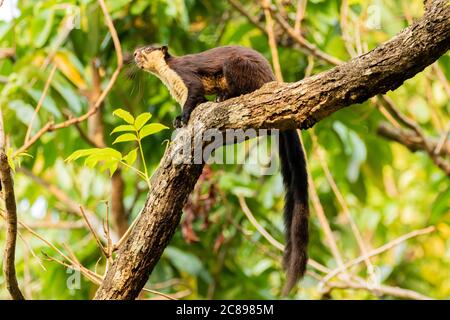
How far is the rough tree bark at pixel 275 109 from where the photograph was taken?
205 centimetres

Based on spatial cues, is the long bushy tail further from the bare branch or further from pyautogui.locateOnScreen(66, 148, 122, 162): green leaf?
Answer: the bare branch

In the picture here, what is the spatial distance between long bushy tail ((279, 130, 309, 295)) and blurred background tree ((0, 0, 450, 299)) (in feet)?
2.21

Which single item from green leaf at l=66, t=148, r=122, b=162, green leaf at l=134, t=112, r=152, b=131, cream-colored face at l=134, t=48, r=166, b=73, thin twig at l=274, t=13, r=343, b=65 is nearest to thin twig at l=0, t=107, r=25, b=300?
green leaf at l=66, t=148, r=122, b=162

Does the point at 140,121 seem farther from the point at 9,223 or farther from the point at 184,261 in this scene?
the point at 184,261

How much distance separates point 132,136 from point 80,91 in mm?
2426

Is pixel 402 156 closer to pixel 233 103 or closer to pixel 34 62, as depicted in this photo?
pixel 34 62

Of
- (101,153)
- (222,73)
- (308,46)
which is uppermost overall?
(308,46)

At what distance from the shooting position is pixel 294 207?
3045 mm

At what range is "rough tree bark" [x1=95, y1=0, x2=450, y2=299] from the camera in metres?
2.05

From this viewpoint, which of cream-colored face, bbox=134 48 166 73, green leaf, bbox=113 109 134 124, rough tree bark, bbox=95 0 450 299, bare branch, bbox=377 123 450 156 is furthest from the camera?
bare branch, bbox=377 123 450 156

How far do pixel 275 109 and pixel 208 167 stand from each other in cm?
196

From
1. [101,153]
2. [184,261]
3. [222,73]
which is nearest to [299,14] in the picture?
[222,73]

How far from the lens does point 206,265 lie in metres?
4.77
